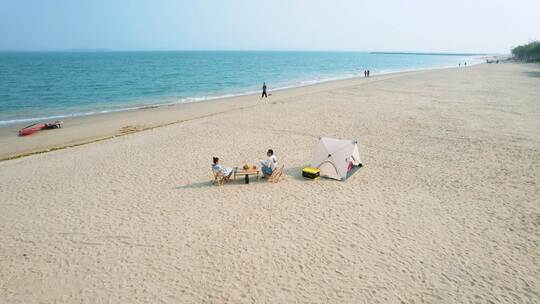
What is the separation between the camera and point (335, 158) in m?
11.8

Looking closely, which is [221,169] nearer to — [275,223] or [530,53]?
[275,223]

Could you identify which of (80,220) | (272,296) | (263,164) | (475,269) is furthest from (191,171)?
(475,269)

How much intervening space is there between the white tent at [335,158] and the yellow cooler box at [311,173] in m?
0.25

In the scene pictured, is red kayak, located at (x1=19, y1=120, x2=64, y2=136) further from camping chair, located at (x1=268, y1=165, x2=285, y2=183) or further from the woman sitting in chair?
camping chair, located at (x1=268, y1=165, x2=285, y2=183)

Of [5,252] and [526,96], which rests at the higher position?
[526,96]

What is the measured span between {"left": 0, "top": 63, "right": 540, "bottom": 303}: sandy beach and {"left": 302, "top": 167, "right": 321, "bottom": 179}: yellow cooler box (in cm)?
30

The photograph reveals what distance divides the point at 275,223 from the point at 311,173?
3326 mm

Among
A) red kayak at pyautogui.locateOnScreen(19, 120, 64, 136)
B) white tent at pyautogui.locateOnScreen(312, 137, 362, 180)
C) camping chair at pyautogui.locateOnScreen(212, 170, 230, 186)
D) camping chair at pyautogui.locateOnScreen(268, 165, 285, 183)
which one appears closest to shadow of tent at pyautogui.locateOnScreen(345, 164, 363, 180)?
white tent at pyautogui.locateOnScreen(312, 137, 362, 180)

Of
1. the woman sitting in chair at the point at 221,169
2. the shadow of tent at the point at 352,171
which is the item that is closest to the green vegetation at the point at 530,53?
the shadow of tent at the point at 352,171

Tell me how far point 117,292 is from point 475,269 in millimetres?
7424

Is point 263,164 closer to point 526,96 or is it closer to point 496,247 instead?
point 496,247

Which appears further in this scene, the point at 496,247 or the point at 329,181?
the point at 329,181

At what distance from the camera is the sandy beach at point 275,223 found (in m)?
6.51

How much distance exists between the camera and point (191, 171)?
12727 mm
